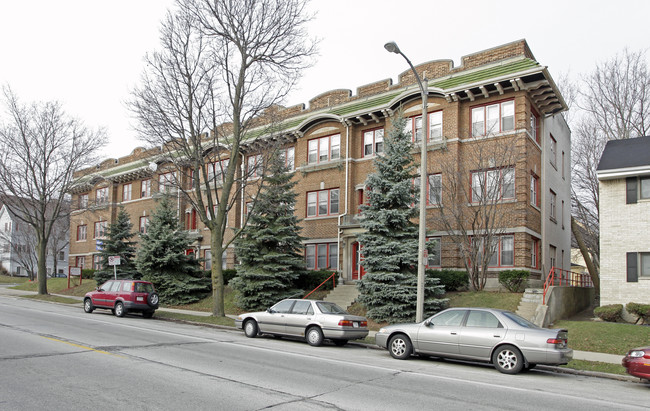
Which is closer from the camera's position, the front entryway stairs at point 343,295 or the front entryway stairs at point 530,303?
the front entryway stairs at point 530,303

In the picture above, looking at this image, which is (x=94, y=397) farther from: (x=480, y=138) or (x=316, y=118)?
(x=316, y=118)

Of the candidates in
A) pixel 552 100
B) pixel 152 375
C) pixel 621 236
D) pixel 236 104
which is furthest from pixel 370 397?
pixel 552 100

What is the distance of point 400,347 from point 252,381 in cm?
488

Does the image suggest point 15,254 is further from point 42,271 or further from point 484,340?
point 484,340

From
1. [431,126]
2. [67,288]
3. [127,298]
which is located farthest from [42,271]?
[431,126]

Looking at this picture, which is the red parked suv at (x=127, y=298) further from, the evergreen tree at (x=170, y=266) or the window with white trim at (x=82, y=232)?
the window with white trim at (x=82, y=232)

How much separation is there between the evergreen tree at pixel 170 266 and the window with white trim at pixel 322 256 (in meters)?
6.11

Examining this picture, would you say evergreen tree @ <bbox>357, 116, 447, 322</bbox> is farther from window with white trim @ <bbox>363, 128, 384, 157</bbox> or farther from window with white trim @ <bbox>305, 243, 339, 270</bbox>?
window with white trim @ <bbox>305, 243, 339, 270</bbox>

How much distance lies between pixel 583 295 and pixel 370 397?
1899cm

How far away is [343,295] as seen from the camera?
78.3 ft

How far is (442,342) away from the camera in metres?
11.6

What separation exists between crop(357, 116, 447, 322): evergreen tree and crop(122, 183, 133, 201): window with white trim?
30054 mm

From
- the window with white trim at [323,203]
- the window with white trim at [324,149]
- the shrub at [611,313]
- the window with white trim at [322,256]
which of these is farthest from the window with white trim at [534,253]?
the window with white trim at [324,149]

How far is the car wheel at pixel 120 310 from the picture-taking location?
826 inches
